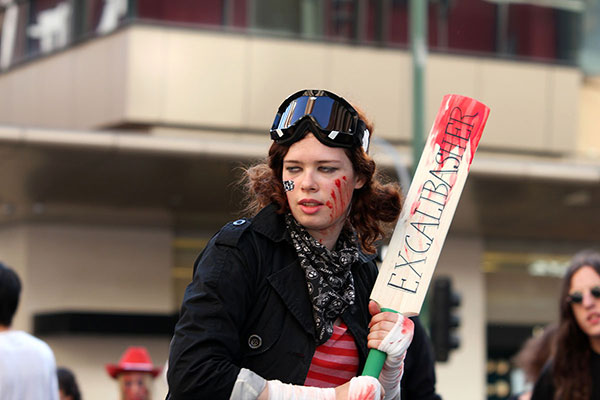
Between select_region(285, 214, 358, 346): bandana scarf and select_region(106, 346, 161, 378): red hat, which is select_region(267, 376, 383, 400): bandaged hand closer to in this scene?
select_region(285, 214, 358, 346): bandana scarf

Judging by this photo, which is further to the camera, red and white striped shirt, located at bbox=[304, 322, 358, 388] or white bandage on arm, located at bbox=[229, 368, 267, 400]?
red and white striped shirt, located at bbox=[304, 322, 358, 388]

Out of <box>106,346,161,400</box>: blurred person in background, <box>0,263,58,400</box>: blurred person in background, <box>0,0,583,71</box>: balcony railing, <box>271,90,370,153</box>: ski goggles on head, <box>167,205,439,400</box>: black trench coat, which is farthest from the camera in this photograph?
<box>0,0,583,71</box>: balcony railing

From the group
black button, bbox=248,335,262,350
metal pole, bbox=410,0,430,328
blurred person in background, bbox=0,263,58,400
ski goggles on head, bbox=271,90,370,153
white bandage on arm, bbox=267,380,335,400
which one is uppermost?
metal pole, bbox=410,0,430,328

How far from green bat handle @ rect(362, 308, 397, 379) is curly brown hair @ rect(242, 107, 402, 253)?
42 cm

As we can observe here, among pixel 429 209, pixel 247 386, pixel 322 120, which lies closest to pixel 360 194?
pixel 429 209

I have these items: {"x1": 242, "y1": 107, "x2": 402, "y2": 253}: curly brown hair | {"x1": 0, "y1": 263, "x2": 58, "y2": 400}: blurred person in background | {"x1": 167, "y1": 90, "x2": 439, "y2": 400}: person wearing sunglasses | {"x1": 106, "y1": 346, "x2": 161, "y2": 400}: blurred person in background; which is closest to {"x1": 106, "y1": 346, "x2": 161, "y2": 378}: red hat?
{"x1": 106, "y1": 346, "x2": 161, "y2": 400}: blurred person in background

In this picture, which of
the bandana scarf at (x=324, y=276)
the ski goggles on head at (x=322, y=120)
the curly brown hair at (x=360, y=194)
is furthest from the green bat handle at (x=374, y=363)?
the ski goggles on head at (x=322, y=120)

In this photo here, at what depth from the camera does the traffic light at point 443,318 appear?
13734mm

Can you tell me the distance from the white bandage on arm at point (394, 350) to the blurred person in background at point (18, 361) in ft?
7.82

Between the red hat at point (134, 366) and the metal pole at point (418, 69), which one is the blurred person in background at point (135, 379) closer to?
the red hat at point (134, 366)

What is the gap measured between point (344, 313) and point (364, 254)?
0.29m

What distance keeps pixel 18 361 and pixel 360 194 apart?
2.36 m

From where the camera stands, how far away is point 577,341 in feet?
18.6

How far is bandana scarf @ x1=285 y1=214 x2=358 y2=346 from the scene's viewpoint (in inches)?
129
